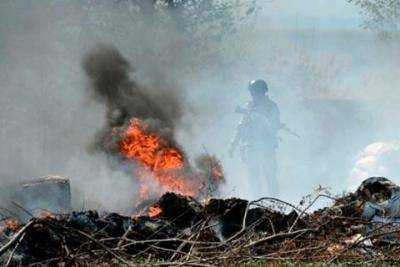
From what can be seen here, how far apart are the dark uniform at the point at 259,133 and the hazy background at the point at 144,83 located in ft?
8.49

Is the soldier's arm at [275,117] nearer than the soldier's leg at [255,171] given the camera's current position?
Yes

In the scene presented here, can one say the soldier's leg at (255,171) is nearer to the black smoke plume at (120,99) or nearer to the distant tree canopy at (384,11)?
the black smoke plume at (120,99)

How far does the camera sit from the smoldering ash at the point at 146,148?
13125 millimetres

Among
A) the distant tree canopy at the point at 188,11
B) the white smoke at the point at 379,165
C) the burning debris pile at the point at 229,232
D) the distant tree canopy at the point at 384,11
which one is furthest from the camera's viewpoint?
the distant tree canopy at the point at 384,11

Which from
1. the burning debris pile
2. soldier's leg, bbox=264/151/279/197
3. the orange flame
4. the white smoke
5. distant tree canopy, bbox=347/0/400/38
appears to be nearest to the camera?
the burning debris pile

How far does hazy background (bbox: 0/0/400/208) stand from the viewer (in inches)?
734

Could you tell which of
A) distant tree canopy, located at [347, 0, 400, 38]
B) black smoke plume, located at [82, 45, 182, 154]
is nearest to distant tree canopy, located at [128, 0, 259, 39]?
black smoke plume, located at [82, 45, 182, 154]

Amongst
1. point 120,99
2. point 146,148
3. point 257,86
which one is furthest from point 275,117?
point 120,99

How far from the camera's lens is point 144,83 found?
69.3ft

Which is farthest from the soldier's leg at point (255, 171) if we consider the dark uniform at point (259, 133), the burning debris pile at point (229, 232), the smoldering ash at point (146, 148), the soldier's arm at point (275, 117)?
the burning debris pile at point (229, 232)

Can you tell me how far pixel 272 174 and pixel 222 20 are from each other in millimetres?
10674

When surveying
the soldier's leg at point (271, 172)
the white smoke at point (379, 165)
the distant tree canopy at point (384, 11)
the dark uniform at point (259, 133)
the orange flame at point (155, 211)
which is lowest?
the orange flame at point (155, 211)

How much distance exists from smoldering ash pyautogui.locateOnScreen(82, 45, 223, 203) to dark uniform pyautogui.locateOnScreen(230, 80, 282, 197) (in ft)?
3.13

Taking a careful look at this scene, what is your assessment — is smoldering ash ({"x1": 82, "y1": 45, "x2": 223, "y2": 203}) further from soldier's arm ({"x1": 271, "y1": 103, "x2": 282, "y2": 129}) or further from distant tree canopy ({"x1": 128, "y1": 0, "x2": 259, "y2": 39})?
distant tree canopy ({"x1": 128, "y1": 0, "x2": 259, "y2": 39})
